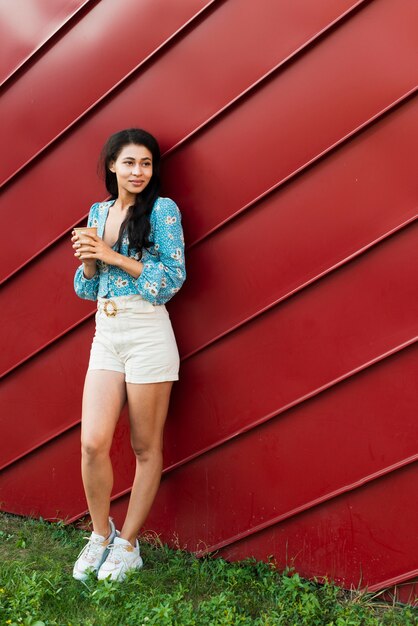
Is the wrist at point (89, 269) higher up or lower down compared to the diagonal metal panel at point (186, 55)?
lower down

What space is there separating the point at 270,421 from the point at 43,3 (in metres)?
1.96

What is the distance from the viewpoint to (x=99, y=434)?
2.78m

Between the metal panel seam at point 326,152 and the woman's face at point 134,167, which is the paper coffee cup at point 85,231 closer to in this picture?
the woman's face at point 134,167

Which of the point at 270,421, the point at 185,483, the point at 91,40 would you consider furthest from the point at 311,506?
the point at 91,40

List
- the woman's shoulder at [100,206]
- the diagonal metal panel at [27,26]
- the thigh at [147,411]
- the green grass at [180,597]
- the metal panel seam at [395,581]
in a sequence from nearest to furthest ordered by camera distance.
A: 1. the green grass at [180,597]
2. the metal panel seam at [395,581]
3. the thigh at [147,411]
4. the woman's shoulder at [100,206]
5. the diagonal metal panel at [27,26]

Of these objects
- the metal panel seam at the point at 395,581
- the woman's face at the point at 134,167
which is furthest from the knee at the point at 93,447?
the metal panel seam at the point at 395,581

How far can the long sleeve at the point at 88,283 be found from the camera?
287 cm

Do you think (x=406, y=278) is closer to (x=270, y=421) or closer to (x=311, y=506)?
(x=270, y=421)

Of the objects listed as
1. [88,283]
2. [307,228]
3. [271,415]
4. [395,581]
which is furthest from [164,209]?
[395,581]

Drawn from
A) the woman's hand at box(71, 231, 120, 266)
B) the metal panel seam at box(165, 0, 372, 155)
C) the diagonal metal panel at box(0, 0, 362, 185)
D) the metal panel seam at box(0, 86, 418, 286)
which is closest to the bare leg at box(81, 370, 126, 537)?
the woman's hand at box(71, 231, 120, 266)

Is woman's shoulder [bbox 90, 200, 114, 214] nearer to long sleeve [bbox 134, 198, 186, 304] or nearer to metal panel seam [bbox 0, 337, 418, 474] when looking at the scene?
long sleeve [bbox 134, 198, 186, 304]

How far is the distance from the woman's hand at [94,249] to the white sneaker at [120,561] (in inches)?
42.8

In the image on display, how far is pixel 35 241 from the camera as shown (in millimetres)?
3211

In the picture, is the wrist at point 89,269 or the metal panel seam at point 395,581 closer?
the metal panel seam at point 395,581
